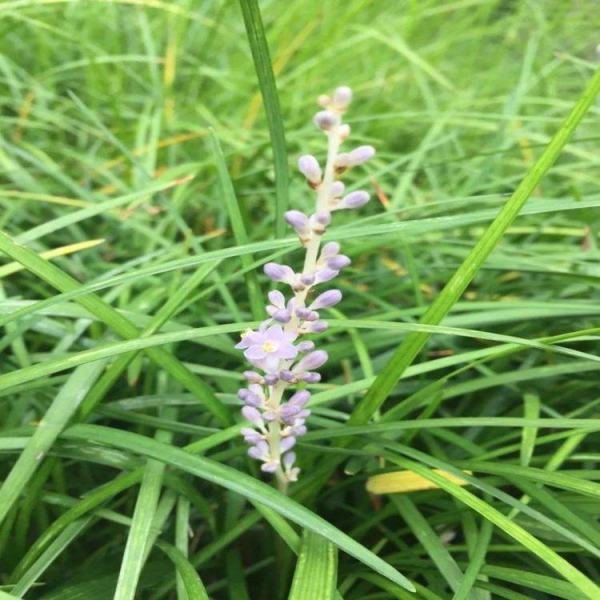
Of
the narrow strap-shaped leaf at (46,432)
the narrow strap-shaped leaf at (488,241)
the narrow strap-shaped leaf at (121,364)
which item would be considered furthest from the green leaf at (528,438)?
the narrow strap-shaped leaf at (46,432)

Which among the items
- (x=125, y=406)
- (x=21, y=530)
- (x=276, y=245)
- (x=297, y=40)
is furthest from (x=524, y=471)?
(x=297, y=40)

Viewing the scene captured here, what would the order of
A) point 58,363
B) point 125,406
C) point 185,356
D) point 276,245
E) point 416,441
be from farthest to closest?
point 185,356 → point 416,441 → point 125,406 → point 276,245 → point 58,363

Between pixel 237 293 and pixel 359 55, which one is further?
pixel 359 55

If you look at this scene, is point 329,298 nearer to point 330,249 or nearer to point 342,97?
point 330,249

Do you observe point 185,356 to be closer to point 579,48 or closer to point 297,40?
point 297,40

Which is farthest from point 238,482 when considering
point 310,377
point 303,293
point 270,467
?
point 303,293

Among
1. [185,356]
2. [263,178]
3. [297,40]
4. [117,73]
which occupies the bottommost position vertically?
[185,356]
